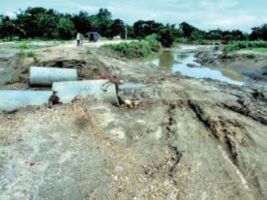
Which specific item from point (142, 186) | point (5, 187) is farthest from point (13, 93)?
point (142, 186)

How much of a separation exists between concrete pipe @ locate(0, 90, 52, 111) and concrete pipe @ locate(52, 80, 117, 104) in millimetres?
434

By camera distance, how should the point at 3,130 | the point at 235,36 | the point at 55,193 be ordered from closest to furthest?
1. the point at 55,193
2. the point at 3,130
3. the point at 235,36

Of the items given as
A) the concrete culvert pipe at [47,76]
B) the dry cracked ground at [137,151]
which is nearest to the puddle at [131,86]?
the concrete culvert pipe at [47,76]

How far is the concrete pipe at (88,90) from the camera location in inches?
525

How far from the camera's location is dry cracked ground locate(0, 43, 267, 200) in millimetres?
8625

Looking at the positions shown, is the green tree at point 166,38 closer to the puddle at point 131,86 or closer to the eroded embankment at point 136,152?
the puddle at point 131,86

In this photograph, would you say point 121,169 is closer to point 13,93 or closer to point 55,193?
point 55,193

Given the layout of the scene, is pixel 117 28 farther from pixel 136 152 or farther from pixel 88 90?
pixel 136 152

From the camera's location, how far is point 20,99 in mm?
12914

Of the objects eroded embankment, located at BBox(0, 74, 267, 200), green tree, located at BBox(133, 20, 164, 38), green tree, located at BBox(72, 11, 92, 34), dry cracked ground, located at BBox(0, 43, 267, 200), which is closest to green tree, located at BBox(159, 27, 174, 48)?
green tree, located at BBox(133, 20, 164, 38)

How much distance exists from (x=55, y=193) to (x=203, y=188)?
112 inches

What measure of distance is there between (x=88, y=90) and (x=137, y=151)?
397 centimetres

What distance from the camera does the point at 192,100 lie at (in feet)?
45.0

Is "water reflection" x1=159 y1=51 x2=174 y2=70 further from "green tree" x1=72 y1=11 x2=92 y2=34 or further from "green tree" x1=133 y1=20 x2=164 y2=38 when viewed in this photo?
"green tree" x1=133 y1=20 x2=164 y2=38
